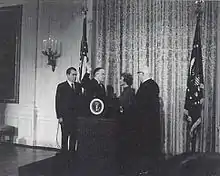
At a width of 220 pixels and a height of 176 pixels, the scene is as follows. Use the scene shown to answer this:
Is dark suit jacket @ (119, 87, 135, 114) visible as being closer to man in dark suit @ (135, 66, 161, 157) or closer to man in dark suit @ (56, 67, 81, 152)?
man in dark suit @ (135, 66, 161, 157)

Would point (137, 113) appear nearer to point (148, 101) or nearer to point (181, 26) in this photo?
point (148, 101)

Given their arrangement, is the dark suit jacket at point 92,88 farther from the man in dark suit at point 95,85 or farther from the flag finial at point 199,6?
the flag finial at point 199,6

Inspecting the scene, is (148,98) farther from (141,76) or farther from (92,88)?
Answer: (92,88)

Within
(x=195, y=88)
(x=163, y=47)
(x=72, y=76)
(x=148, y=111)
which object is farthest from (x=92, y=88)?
(x=195, y=88)

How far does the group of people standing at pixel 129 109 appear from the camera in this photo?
66.3 inches

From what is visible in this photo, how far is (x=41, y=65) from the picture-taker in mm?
1834

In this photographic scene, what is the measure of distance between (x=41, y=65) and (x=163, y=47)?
738 millimetres

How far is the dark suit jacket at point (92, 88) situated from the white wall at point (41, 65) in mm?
107

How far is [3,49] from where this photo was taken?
2.01m

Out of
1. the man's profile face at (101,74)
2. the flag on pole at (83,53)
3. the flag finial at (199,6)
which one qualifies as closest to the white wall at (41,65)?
the flag on pole at (83,53)

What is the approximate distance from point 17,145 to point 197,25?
51.3 inches

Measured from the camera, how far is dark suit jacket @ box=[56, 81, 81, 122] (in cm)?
179

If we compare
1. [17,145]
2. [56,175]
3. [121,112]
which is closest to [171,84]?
[121,112]

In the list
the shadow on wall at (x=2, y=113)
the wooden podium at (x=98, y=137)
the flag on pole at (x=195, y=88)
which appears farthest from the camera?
the shadow on wall at (x=2, y=113)
